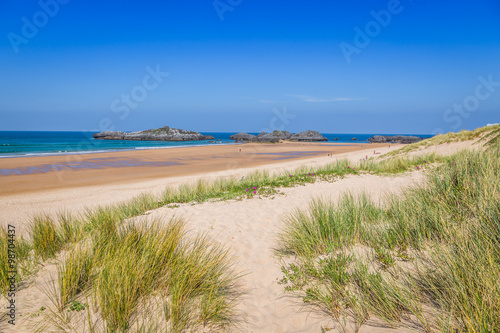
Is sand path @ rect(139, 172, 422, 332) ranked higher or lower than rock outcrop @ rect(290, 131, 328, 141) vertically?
lower

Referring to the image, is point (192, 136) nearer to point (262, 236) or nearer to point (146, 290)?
point (262, 236)

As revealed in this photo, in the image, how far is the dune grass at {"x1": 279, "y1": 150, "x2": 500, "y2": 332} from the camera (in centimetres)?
242

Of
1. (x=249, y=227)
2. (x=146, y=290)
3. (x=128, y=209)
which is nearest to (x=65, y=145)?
(x=128, y=209)

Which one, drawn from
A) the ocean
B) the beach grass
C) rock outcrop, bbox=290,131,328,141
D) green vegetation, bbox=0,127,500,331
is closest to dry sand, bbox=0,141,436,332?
green vegetation, bbox=0,127,500,331

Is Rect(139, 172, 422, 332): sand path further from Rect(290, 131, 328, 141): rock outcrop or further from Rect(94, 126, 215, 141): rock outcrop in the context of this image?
Rect(94, 126, 215, 141): rock outcrop

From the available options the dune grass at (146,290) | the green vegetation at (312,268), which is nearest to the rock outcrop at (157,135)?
the green vegetation at (312,268)

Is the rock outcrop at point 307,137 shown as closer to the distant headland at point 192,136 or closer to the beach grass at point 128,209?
the distant headland at point 192,136

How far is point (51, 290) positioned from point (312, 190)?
777 centimetres

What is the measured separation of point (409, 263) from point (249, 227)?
3.30 meters

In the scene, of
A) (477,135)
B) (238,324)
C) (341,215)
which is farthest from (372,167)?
(238,324)

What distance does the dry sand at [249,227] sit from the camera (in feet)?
9.75

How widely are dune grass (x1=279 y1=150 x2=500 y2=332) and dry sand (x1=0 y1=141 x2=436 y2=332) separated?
290mm

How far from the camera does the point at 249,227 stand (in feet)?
19.6

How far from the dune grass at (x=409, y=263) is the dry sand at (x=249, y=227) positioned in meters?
0.29
